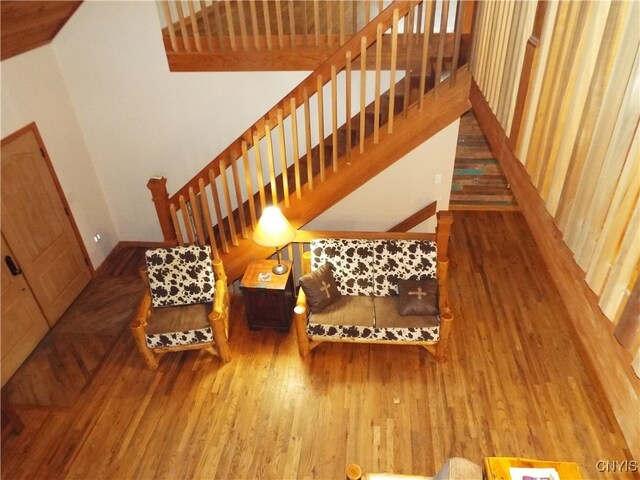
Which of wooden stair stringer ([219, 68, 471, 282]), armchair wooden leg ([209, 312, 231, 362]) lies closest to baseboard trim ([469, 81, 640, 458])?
wooden stair stringer ([219, 68, 471, 282])

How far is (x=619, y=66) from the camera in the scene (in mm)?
1382

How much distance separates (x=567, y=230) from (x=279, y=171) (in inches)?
146

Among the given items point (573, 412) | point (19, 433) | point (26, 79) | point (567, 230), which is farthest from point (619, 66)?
point (26, 79)

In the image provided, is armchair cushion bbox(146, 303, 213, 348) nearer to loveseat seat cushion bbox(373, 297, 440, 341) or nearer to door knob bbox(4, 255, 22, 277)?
door knob bbox(4, 255, 22, 277)

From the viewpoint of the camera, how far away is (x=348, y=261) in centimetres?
431

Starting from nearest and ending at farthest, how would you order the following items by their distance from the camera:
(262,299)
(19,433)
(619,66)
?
1. (619,66)
2. (19,433)
3. (262,299)

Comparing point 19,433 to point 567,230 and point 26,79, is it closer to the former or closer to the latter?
point 26,79

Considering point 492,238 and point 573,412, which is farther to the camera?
point 492,238

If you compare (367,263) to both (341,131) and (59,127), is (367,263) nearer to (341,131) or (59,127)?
(341,131)

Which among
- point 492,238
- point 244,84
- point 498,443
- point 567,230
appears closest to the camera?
point 567,230

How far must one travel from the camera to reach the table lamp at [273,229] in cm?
389

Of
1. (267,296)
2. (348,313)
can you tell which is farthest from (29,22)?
(348,313)

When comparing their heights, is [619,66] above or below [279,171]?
above

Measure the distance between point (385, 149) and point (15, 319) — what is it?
152 inches
